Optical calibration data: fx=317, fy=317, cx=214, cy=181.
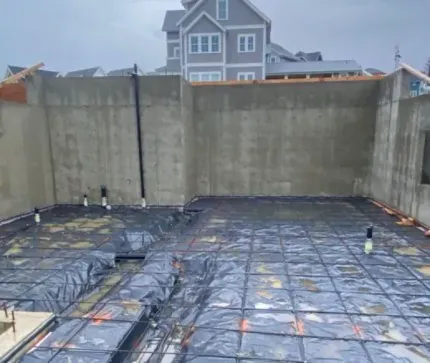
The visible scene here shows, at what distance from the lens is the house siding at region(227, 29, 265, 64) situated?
16891 mm

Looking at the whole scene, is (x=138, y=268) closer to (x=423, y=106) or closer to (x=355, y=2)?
(x=423, y=106)

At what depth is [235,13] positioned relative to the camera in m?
17.1

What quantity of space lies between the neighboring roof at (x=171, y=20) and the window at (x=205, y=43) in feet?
10.4

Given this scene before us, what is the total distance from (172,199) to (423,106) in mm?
4740

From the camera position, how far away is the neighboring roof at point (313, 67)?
17734mm

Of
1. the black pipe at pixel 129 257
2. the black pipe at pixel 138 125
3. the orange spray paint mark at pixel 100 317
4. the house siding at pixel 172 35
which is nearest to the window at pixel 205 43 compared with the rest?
the house siding at pixel 172 35

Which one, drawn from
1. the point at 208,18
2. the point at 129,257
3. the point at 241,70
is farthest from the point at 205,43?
the point at 129,257

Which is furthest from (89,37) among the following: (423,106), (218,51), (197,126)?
(423,106)

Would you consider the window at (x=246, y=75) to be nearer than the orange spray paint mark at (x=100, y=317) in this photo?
No

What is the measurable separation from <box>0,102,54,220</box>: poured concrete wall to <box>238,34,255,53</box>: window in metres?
13.0

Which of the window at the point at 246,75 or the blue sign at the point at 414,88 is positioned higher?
the window at the point at 246,75

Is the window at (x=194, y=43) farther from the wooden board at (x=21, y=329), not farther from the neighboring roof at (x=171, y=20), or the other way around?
the wooden board at (x=21, y=329)

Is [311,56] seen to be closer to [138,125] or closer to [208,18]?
[208,18]

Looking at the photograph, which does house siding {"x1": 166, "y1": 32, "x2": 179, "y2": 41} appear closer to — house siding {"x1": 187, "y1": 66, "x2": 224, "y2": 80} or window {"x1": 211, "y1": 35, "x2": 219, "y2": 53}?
window {"x1": 211, "y1": 35, "x2": 219, "y2": 53}
